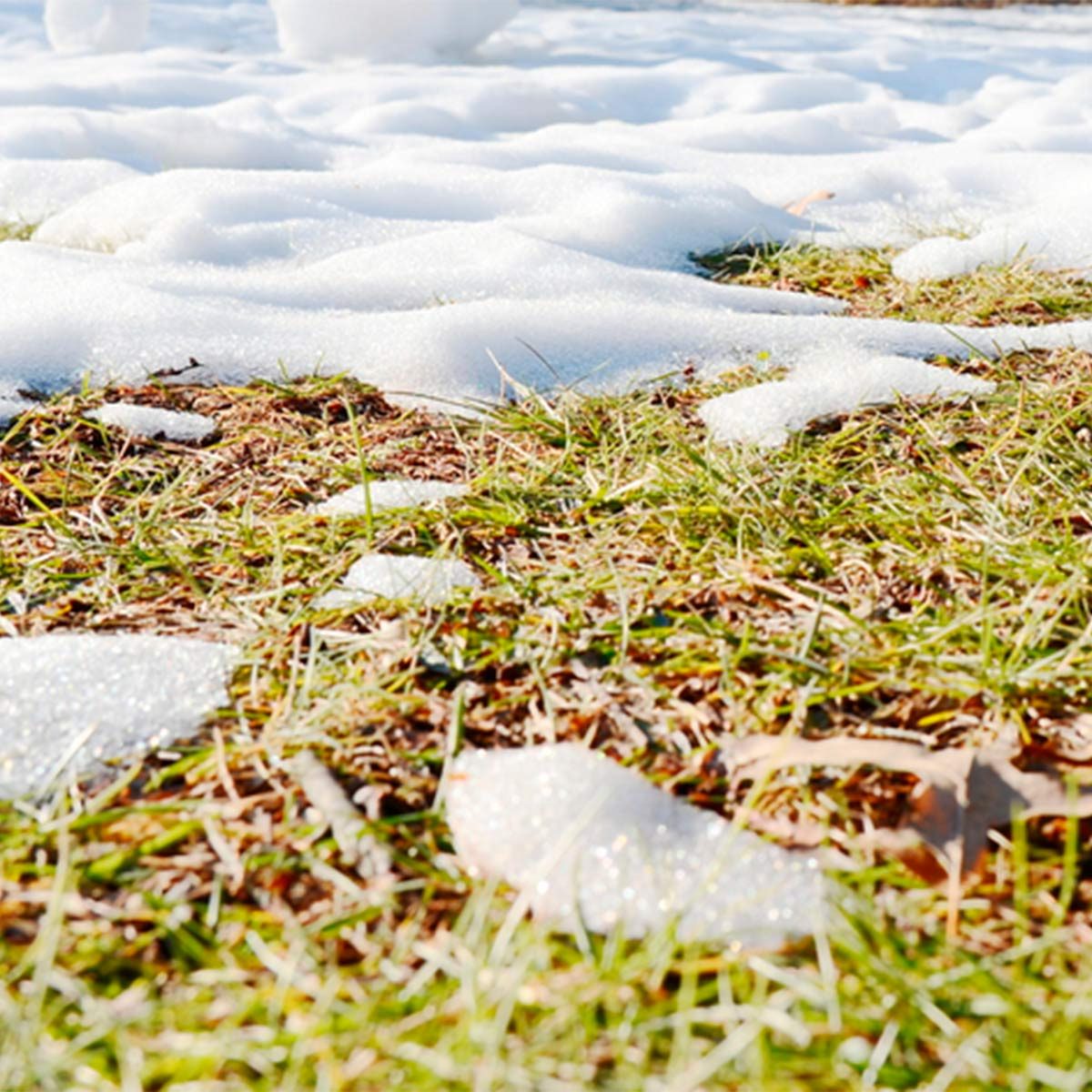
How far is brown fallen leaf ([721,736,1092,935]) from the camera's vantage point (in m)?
0.96

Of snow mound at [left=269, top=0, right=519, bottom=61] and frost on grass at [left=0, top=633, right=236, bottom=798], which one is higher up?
snow mound at [left=269, top=0, right=519, bottom=61]

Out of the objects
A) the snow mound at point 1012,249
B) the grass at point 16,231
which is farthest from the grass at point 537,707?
the grass at point 16,231

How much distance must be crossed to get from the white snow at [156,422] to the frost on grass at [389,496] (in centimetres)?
33

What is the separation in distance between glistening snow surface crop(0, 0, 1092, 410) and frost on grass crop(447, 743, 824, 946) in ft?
3.22

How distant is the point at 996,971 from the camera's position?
854 mm

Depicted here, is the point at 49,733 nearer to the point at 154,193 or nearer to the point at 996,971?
the point at 996,971

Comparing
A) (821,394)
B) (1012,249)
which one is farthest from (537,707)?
(1012,249)

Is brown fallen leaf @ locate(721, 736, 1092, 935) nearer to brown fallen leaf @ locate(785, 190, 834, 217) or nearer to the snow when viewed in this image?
the snow

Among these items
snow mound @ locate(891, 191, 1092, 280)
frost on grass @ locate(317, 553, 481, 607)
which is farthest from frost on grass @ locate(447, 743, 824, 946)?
snow mound @ locate(891, 191, 1092, 280)

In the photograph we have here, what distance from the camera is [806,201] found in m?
2.97

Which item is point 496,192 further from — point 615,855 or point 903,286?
point 615,855

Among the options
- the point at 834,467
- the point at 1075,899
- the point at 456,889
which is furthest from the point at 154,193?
the point at 1075,899

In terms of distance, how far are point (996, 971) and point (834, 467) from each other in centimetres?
85

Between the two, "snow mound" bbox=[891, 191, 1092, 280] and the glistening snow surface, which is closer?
the glistening snow surface
